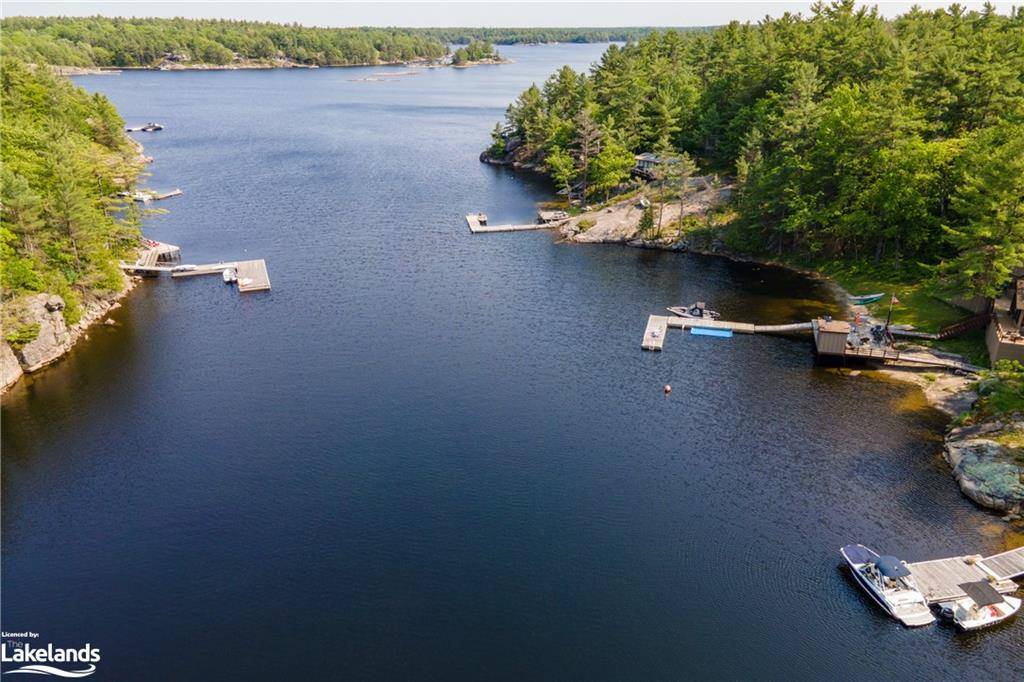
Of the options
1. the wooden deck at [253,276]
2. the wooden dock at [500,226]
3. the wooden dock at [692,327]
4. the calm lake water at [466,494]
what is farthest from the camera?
the wooden dock at [500,226]

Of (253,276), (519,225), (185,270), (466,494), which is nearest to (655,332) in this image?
(466,494)

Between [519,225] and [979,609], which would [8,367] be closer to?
[519,225]

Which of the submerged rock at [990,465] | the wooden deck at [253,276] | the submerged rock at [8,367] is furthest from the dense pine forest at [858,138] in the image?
the submerged rock at [8,367]

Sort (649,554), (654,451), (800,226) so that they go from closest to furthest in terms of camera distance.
Answer: 1. (649,554)
2. (654,451)
3. (800,226)

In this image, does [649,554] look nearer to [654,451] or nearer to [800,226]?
[654,451]

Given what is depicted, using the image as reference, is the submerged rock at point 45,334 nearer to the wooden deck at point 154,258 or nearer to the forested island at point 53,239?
the forested island at point 53,239

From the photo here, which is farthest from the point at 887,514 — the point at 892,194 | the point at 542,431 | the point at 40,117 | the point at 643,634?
the point at 40,117

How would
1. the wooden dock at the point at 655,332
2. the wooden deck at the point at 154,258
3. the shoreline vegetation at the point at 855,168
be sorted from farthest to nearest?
the wooden deck at the point at 154,258 → the wooden dock at the point at 655,332 → the shoreline vegetation at the point at 855,168
